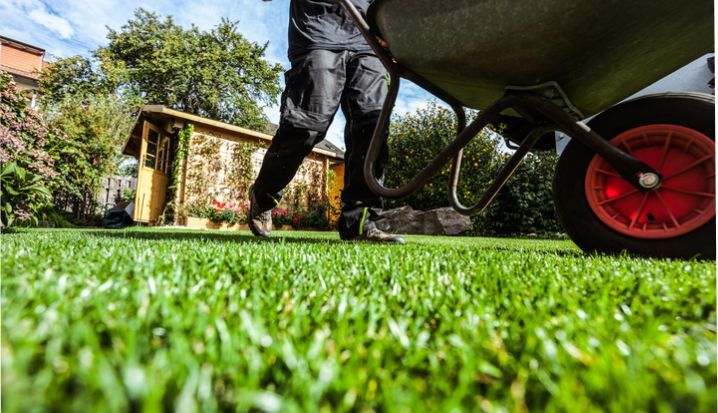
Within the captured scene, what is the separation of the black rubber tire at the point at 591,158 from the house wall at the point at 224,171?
9328 mm

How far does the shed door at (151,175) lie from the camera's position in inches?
387

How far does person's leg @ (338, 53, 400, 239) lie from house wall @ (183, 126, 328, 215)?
7868mm

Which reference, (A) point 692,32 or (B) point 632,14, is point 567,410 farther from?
(A) point 692,32

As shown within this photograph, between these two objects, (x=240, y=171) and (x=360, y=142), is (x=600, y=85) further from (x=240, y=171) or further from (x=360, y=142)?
(x=240, y=171)

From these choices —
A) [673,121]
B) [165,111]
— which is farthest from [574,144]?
[165,111]

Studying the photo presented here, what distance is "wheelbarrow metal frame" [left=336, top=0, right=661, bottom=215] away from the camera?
1.66 m

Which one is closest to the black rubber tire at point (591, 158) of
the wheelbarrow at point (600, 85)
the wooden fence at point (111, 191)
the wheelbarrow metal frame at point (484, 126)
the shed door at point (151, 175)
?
the wheelbarrow at point (600, 85)

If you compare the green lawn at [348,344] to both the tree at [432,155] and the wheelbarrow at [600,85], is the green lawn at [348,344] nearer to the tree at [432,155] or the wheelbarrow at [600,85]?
the wheelbarrow at [600,85]

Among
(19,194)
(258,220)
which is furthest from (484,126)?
(19,194)

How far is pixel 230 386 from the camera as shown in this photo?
15.8 inches

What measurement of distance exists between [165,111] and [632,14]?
1047 centimetres

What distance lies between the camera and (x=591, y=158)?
1818mm

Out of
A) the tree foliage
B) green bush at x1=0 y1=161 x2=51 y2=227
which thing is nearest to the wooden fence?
the tree foliage

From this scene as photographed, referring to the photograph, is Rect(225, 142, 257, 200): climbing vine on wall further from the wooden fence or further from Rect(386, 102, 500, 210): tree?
the wooden fence
